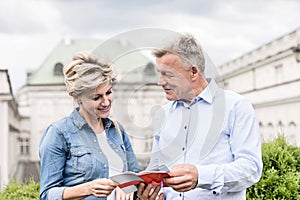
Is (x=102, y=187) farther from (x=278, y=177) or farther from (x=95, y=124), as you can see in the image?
(x=278, y=177)

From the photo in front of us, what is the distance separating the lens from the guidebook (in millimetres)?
2412

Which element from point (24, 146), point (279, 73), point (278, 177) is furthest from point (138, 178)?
point (24, 146)

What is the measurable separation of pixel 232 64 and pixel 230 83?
4.18 feet

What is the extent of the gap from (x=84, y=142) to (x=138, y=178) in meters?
0.32

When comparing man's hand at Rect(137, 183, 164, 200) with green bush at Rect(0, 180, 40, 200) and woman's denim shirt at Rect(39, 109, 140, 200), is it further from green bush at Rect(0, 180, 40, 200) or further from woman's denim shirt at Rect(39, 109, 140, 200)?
green bush at Rect(0, 180, 40, 200)

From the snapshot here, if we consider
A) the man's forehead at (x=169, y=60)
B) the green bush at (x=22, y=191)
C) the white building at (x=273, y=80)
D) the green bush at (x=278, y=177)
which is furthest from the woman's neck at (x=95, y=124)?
the white building at (x=273, y=80)

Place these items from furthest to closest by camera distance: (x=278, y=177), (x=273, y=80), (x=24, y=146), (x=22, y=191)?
(x=24, y=146) < (x=273, y=80) < (x=22, y=191) < (x=278, y=177)

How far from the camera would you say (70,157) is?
260 cm

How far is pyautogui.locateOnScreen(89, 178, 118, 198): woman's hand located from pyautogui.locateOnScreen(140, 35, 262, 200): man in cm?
19

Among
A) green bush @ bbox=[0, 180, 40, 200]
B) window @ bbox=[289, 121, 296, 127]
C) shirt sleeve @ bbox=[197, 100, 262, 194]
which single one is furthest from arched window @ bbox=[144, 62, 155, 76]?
window @ bbox=[289, 121, 296, 127]

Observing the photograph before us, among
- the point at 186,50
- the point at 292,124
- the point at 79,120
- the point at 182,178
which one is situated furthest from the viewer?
the point at 292,124

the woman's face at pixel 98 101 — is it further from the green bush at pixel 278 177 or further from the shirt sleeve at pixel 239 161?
the green bush at pixel 278 177

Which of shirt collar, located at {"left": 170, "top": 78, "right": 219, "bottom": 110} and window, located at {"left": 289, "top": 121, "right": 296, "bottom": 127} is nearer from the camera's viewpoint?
shirt collar, located at {"left": 170, "top": 78, "right": 219, "bottom": 110}

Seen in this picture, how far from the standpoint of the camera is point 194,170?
2.50 metres
